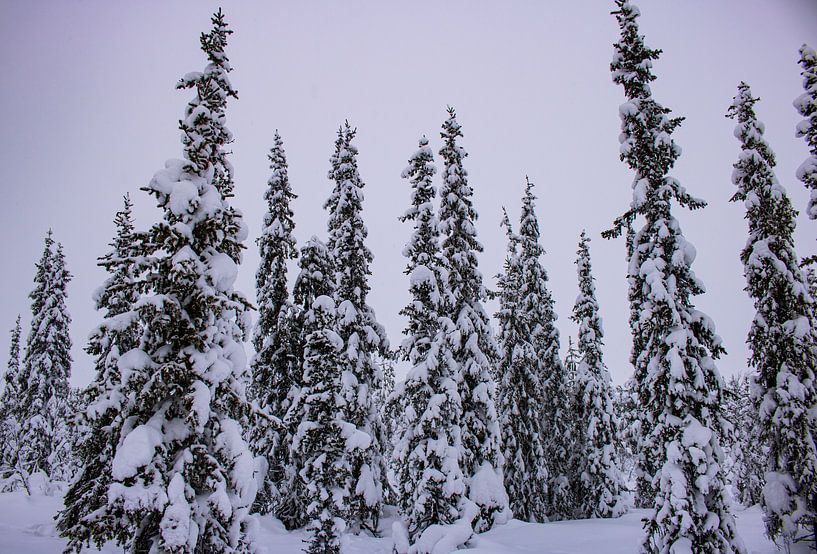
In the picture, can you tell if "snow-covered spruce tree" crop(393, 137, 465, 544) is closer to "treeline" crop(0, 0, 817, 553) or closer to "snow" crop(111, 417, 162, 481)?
"treeline" crop(0, 0, 817, 553)

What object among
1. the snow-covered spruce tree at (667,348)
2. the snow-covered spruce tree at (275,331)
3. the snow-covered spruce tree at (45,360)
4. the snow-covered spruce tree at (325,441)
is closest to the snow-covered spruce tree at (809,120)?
the snow-covered spruce tree at (667,348)

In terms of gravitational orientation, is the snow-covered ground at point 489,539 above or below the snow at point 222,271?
below

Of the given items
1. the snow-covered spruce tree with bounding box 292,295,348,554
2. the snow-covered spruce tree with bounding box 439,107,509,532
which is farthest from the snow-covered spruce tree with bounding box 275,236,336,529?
the snow-covered spruce tree with bounding box 439,107,509,532

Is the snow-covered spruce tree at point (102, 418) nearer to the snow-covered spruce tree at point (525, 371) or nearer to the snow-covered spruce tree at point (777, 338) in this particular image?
the snow-covered spruce tree at point (777, 338)

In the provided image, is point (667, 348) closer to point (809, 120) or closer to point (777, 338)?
point (777, 338)

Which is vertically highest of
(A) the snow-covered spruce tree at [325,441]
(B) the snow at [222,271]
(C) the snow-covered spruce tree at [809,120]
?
(C) the snow-covered spruce tree at [809,120]

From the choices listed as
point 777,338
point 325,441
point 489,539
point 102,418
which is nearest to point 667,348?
point 777,338

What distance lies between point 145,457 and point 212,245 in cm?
494

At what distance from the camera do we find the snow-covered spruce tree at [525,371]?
1116 inches

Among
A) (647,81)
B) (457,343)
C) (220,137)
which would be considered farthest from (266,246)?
(647,81)

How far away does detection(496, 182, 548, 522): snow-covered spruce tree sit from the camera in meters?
28.3

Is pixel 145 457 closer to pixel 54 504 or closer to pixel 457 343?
pixel 457 343

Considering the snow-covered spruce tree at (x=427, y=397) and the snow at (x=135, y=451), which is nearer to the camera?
the snow at (x=135, y=451)

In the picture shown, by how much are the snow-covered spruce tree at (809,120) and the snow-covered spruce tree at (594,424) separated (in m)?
17.9
